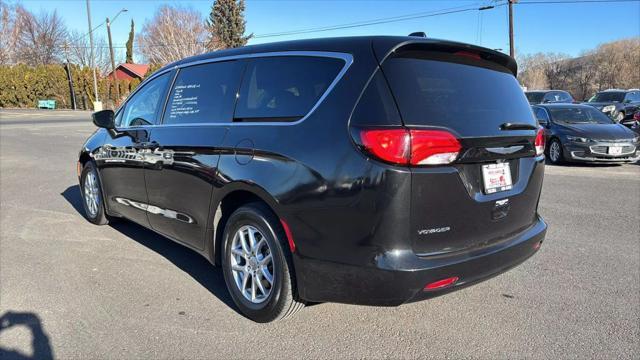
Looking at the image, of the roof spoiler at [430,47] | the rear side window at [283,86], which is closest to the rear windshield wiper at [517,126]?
the roof spoiler at [430,47]

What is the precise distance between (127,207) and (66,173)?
216 inches

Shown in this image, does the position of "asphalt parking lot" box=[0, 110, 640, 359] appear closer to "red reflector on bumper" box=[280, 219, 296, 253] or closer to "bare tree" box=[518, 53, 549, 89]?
"red reflector on bumper" box=[280, 219, 296, 253]

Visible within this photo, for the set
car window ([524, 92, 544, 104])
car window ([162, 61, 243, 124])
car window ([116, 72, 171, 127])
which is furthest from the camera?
car window ([524, 92, 544, 104])

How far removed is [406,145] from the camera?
2.47 metres

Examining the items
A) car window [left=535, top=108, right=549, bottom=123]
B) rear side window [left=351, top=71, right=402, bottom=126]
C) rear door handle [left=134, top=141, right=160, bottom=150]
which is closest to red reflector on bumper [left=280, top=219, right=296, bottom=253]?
rear side window [left=351, top=71, right=402, bottom=126]

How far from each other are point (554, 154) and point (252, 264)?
10.2 metres

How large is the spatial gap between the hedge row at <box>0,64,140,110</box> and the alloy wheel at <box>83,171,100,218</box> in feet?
139

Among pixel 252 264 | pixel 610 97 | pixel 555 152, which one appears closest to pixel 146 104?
pixel 252 264

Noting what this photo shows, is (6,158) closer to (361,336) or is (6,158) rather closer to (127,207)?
(127,207)

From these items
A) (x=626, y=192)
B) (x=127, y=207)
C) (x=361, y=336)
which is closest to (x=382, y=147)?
(x=361, y=336)

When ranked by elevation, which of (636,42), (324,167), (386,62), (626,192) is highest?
(636,42)

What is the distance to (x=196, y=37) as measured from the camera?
203 ft

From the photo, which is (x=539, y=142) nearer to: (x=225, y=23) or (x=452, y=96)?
(x=452, y=96)

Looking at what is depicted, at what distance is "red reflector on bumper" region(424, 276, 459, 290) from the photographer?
2.58 m
